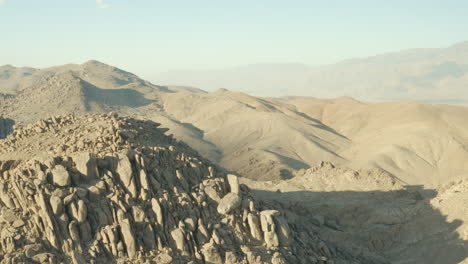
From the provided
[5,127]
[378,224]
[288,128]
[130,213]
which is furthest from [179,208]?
[5,127]

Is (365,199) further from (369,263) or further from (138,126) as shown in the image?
(138,126)

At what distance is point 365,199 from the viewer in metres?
27.1

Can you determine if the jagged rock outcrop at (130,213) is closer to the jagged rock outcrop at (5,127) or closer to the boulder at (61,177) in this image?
the boulder at (61,177)

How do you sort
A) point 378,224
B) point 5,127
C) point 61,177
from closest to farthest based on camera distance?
point 61,177
point 378,224
point 5,127

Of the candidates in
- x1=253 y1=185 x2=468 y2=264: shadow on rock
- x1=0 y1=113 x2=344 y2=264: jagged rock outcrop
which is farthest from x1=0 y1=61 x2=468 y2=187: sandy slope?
x1=0 y1=113 x2=344 y2=264: jagged rock outcrop

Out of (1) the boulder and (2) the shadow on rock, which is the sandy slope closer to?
(2) the shadow on rock

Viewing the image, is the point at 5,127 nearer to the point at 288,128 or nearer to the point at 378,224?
the point at 288,128

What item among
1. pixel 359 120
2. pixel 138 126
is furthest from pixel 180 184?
pixel 359 120

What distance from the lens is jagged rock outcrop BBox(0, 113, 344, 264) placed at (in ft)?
47.7

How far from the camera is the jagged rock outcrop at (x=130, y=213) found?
1453 centimetres

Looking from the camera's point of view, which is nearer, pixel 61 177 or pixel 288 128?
pixel 61 177

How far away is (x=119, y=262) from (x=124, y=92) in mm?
70576

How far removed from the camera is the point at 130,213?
15.5m

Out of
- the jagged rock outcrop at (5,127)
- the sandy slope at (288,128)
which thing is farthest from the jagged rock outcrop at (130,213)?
the jagged rock outcrop at (5,127)
